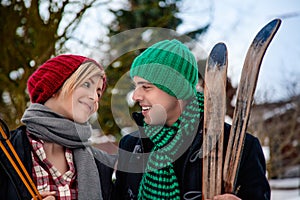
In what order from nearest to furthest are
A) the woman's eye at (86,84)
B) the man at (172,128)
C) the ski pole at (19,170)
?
the ski pole at (19,170), the man at (172,128), the woman's eye at (86,84)

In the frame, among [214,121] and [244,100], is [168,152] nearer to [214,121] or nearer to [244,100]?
[214,121]

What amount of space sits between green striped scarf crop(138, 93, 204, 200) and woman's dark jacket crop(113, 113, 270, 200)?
0.03 meters

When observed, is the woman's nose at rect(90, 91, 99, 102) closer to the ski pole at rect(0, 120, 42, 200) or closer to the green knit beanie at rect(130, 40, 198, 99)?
the green knit beanie at rect(130, 40, 198, 99)

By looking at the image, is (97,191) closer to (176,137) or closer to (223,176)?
(176,137)

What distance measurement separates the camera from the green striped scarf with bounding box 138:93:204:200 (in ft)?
4.90

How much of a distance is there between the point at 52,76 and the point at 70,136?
0.82ft

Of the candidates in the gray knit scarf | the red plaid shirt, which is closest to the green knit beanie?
the gray knit scarf

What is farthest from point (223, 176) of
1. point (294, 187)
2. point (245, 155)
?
point (294, 187)

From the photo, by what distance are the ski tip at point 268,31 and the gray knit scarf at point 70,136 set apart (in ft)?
2.57

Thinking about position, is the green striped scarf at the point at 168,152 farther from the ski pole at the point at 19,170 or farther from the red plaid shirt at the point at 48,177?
the ski pole at the point at 19,170

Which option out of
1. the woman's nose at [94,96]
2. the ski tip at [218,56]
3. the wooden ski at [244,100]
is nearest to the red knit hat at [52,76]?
the woman's nose at [94,96]

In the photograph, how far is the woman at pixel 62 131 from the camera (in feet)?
4.81

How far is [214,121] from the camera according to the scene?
1.43 meters

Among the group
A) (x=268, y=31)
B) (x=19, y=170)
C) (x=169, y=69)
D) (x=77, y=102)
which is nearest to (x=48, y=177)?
(x=19, y=170)
